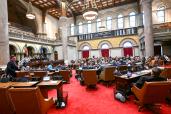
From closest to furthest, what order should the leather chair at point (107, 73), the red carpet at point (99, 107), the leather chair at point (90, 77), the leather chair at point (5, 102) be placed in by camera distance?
the leather chair at point (5, 102)
the red carpet at point (99, 107)
the leather chair at point (90, 77)
the leather chair at point (107, 73)

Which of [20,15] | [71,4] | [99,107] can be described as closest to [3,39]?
[99,107]

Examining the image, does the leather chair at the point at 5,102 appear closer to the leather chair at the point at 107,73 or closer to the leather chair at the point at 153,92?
the leather chair at the point at 153,92

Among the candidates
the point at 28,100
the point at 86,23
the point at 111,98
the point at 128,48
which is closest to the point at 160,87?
the point at 111,98

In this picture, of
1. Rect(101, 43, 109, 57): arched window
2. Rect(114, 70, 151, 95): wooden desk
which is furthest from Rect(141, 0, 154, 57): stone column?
Rect(101, 43, 109, 57): arched window

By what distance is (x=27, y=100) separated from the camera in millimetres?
3672

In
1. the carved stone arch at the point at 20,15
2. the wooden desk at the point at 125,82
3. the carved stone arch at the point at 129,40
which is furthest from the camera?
the carved stone arch at the point at 129,40

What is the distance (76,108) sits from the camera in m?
5.47

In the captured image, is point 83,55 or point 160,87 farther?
point 83,55

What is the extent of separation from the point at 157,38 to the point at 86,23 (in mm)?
15807

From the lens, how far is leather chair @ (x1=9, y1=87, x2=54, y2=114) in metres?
3.60

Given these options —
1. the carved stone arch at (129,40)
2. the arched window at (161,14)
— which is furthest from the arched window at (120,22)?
the arched window at (161,14)

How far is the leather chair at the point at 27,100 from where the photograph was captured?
3596 millimetres

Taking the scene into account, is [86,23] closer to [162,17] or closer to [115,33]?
[115,33]

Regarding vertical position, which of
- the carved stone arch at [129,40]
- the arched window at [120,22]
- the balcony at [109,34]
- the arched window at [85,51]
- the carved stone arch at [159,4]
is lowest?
the arched window at [85,51]
